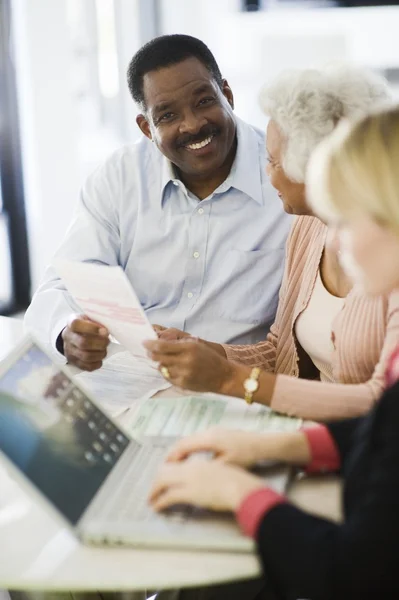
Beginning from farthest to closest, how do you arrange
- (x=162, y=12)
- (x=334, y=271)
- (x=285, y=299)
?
(x=162, y=12) → (x=285, y=299) → (x=334, y=271)

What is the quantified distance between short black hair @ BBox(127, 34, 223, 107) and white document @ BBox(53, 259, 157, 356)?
0.76 meters

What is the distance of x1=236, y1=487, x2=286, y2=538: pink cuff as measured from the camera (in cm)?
96

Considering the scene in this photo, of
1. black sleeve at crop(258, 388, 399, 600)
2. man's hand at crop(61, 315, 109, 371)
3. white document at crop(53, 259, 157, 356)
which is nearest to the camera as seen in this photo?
black sleeve at crop(258, 388, 399, 600)

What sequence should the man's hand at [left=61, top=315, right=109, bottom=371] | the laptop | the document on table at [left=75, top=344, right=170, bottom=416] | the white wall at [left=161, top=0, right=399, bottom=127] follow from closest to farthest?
the laptop < the document on table at [left=75, top=344, right=170, bottom=416] < the man's hand at [left=61, top=315, right=109, bottom=371] < the white wall at [left=161, top=0, right=399, bottom=127]

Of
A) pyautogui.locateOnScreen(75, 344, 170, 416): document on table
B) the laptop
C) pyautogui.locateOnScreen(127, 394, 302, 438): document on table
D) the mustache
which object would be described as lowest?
pyautogui.locateOnScreen(75, 344, 170, 416): document on table

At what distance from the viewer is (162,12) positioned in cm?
480

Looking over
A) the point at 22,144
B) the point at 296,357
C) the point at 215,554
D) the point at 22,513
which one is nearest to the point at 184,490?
the point at 215,554

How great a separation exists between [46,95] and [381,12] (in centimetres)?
198

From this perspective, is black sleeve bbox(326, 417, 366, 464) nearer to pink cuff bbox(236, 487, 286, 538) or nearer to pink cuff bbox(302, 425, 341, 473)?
pink cuff bbox(302, 425, 341, 473)

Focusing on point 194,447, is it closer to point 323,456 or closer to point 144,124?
point 323,456

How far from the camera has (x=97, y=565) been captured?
98 cm

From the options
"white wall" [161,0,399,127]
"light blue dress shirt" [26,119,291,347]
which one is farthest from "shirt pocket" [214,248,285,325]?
"white wall" [161,0,399,127]

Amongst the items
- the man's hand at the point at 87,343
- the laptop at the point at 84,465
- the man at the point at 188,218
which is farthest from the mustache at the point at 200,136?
the laptop at the point at 84,465

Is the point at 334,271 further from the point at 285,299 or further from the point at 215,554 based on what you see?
the point at 215,554
